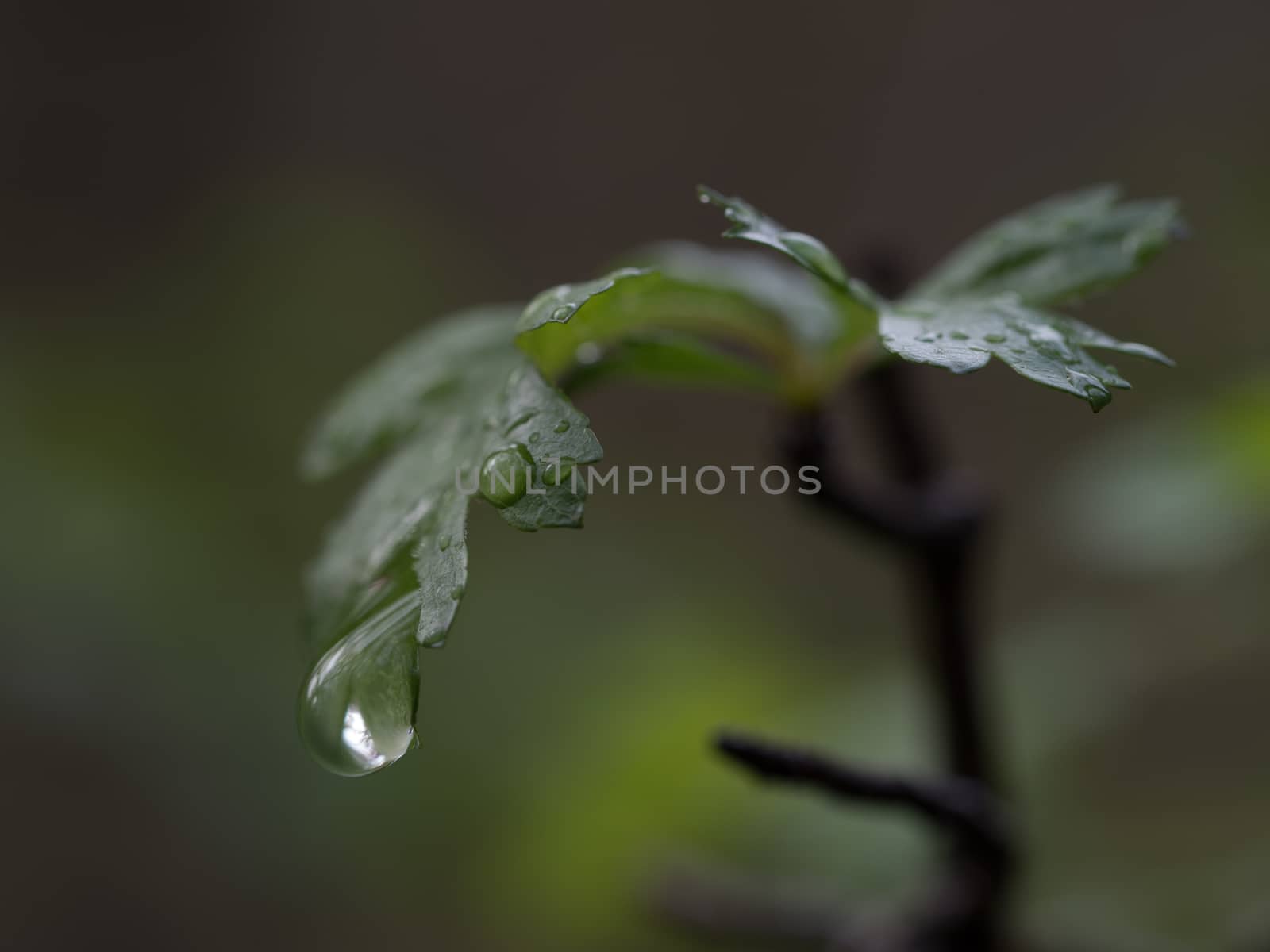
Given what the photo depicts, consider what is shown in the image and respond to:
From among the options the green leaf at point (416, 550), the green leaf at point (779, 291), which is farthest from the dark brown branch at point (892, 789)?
the green leaf at point (779, 291)

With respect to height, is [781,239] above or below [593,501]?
below

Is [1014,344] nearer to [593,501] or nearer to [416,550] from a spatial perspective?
[416,550]

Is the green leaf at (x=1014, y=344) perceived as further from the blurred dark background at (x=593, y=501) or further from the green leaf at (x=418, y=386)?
the blurred dark background at (x=593, y=501)

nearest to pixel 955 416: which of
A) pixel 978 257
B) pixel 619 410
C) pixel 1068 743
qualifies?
pixel 619 410

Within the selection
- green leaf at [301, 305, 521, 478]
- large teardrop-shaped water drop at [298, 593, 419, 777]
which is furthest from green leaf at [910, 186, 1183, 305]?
large teardrop-shaped water drop at [298, 593, 419, 777]

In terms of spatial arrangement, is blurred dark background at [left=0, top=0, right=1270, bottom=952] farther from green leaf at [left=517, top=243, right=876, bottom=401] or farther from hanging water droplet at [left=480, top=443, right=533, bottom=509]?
hanging water droplet at [left=480, top=443, right=533, bottom=509]

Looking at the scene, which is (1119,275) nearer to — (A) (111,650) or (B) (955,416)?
(A) (111,650)

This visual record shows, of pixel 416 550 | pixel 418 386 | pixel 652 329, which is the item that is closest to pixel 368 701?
pixel 416 550
